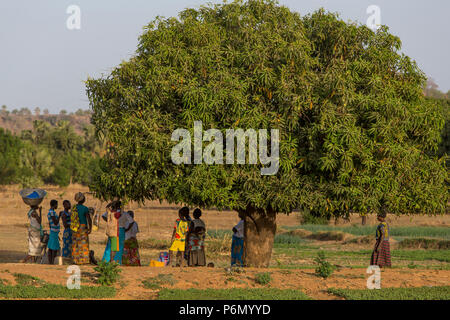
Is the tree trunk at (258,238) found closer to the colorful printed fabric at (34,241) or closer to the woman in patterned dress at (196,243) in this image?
the woman in patterned dress at (196,243)

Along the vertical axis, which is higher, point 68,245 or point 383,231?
point 383,231

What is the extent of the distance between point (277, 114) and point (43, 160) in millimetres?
61780

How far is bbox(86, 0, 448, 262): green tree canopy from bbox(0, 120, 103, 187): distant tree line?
135 ft

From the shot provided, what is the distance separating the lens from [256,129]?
490 inches

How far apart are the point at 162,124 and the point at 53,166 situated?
215 feet

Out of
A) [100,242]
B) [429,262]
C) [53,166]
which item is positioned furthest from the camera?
[53,166]

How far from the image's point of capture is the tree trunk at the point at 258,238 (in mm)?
14734

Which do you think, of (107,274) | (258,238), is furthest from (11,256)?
(107,274)

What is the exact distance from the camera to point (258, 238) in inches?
582

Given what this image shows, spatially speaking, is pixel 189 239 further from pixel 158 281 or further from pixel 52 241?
pixel 52 241

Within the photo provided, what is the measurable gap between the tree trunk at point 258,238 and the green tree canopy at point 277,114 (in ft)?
4.56
